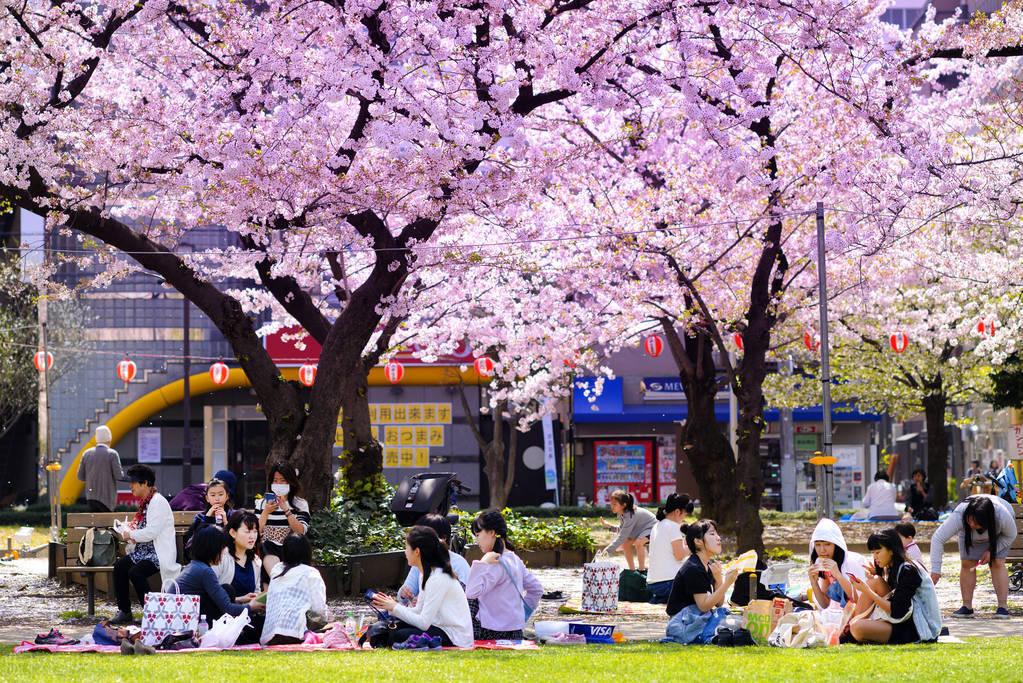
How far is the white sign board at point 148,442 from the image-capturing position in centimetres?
3416

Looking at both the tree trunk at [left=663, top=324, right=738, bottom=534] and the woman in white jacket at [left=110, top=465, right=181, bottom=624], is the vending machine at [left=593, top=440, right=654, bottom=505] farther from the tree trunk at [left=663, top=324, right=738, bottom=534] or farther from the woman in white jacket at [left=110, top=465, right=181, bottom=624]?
the woman in white jacket at [left=110, top=465, right=181, bottom=624]

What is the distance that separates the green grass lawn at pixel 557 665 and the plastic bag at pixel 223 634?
32 centimetres

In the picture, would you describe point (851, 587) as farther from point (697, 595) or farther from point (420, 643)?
point (420, 643)

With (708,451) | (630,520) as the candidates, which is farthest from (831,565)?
(708,451)

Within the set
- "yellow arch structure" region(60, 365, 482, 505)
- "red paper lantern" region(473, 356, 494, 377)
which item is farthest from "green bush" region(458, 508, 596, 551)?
"yellow arch structure" region(60, 365, 482, 505)

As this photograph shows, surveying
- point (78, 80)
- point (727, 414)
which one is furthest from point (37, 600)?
point (727, 414)

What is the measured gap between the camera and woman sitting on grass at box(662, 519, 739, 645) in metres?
9.91

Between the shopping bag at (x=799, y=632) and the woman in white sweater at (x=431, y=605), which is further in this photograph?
the shopping bag at (x=799, y=632)

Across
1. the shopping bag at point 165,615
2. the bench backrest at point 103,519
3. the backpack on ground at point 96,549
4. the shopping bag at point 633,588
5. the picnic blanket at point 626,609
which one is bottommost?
the picnic blanket at point 626,609

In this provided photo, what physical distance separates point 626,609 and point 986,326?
9.53 m

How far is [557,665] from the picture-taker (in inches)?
336

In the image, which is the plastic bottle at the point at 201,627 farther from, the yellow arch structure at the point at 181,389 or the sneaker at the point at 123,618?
the yellow arch structure at the point at 181,389

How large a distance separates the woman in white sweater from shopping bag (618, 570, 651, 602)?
16.5 feet

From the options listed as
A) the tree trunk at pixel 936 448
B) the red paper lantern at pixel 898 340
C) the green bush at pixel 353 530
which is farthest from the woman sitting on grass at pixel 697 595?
the tree trunk at pixel 936 448
